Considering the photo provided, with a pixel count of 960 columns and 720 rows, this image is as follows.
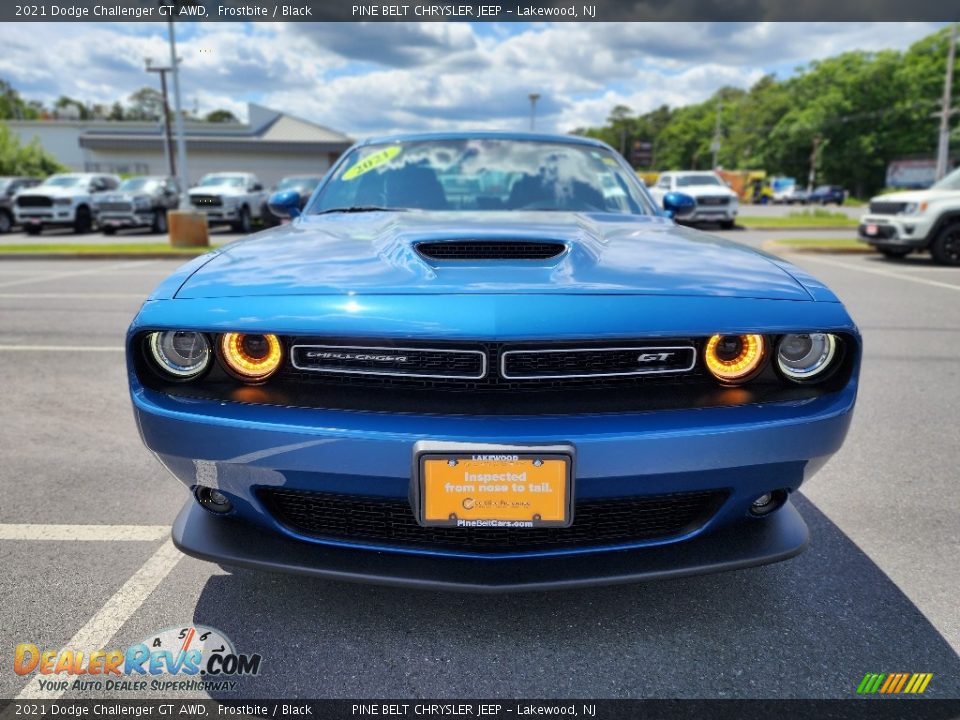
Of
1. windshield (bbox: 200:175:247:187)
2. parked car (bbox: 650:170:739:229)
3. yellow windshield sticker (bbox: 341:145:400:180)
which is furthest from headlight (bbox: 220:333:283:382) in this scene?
windshield (bbox: 200:175:247:187)

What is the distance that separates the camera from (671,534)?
1.70 metres

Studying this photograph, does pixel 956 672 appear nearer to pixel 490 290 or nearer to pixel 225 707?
pixel 490 290

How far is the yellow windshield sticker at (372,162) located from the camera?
10.6 feet

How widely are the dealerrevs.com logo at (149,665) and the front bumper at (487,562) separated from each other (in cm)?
30

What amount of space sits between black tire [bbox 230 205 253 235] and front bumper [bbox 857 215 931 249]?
14.5 metres

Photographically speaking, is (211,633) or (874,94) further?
(874,94)

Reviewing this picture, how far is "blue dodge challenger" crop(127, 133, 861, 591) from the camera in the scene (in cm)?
152

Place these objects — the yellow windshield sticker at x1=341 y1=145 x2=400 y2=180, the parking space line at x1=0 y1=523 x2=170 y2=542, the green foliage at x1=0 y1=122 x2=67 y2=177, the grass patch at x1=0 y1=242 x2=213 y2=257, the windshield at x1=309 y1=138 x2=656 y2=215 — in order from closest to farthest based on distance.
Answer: the parking space line at x1=0 y1=523 x2=170 y2=542
the windshield at x1=309 y1=138 x2=656 y2=215
the yellow windshield sticker at x1=341 y1=145 x2=400 y2=180
the grass patch at x1=0 y1=242 x2=213 y2=257
the green foliage at x1=0 y1=122 x2=67 y2=177

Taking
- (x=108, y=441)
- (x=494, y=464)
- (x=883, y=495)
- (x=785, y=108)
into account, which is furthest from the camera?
(x=785, y=108)

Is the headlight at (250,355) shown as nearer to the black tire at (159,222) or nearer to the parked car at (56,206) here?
the black tire at (159,222)

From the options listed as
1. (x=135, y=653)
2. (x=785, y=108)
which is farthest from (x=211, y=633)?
(x=785, y=108)

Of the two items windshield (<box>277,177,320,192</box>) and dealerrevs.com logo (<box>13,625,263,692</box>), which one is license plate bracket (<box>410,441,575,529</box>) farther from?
windshield (<box>277,177,320,192</box>)

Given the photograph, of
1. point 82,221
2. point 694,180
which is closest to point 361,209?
point 694,180

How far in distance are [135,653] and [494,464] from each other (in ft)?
3.71
